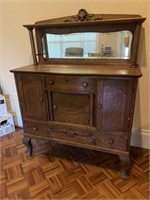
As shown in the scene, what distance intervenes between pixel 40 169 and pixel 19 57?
143cm

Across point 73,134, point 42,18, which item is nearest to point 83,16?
point 42,18

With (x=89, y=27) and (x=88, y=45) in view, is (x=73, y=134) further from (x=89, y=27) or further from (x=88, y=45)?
(x=89, y=27)

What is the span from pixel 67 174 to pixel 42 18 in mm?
1715

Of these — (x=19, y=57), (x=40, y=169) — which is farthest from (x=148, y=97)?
(x=19, y=57)

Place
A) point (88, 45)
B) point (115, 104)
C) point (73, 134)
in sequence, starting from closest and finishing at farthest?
point (115, 104), point (73, 134), point (88, 45)

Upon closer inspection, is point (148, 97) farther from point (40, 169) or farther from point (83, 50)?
point (40, 169)

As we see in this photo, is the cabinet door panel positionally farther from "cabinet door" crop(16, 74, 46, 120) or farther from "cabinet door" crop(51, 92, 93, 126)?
"cabinet door" crop(16, 74, 46, 120)

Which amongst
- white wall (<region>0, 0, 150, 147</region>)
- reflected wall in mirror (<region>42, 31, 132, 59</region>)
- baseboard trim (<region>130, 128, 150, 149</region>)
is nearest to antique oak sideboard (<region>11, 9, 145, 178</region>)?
reflected wall in mirror (<region>42, 31, 132, 59</region>)

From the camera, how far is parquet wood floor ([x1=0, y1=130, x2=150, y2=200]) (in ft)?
4.92

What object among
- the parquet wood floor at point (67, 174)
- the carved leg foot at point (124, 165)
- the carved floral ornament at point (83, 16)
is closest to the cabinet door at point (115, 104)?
the carved leg foot at point (124, 165)

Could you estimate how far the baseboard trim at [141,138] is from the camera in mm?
1995

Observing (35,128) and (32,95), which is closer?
(32,95)

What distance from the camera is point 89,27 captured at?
1.74 meters

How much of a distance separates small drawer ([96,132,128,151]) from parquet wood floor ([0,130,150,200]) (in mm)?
322
